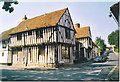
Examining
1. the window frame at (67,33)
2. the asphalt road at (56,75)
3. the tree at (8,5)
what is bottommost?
the asphalt road at (56,75)

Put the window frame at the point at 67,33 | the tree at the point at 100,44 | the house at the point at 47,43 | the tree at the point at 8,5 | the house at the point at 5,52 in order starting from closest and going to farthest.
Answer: the tree at the point at 8,5
the house at the point at 47,43
the window frame at the point at 67,33
the house at the point at 5,52
the tree at the point at 100,44

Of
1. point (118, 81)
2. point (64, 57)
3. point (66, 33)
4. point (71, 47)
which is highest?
point (66, 33)

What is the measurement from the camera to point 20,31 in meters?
18.1

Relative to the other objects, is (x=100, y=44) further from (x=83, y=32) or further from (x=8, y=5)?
(x=8, y=5)

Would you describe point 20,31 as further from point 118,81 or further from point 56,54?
point 118,81

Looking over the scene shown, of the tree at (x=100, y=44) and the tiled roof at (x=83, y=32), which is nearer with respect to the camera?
the tiled roof at (x=83, y=32)

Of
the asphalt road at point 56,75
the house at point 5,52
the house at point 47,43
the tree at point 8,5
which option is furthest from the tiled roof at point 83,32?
the tree at point 8,5

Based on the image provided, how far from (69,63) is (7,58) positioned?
33.9ft

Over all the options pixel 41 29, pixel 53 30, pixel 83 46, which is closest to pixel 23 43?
pixel 41 29

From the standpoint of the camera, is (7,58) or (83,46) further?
(83,46)

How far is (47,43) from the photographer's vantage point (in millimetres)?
14945

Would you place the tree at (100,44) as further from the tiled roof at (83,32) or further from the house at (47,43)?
the house at (47,43)

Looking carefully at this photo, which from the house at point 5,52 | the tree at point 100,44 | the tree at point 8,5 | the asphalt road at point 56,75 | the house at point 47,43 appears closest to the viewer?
the asphalt road at point 56,75

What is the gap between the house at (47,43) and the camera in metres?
14.8
